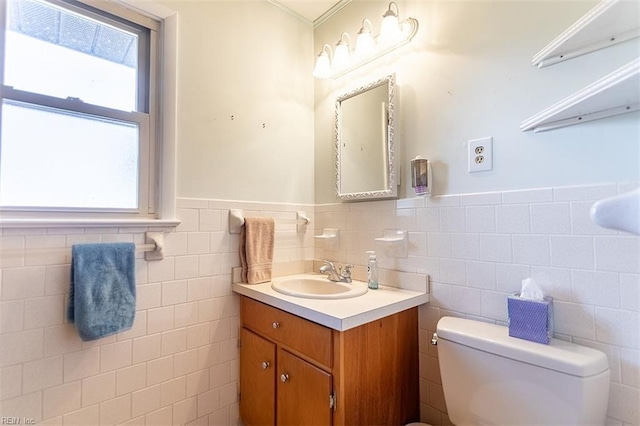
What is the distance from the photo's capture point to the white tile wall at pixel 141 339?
101cm

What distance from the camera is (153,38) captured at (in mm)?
1369

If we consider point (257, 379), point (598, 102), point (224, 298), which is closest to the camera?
point (598, 102)

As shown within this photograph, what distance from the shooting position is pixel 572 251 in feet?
3.02

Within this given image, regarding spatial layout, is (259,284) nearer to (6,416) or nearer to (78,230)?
(78,230)

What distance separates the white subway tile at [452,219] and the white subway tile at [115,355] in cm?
141

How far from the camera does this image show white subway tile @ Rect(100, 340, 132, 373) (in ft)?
3.80

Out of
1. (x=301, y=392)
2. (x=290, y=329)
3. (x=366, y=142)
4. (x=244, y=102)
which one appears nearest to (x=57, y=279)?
(x=290, y=329)

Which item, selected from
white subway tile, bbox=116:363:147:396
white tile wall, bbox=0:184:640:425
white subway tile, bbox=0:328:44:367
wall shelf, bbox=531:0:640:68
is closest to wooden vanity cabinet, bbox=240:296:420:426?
white tile wall, bbox=0:184:640:425

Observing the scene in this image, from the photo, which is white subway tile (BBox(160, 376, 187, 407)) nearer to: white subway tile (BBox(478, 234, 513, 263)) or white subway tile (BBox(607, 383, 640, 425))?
white subway tile (BBox(478, 234, 513, 263))

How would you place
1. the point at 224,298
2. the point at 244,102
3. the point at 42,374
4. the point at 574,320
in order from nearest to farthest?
the point at 574,320 < the point at 42,374 < the point at 224,298 < the point at 244,102

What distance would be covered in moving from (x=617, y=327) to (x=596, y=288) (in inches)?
4.5

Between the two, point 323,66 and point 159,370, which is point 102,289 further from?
point 323,66

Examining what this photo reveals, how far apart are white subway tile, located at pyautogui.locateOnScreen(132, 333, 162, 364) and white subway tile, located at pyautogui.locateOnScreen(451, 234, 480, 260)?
1.32 m

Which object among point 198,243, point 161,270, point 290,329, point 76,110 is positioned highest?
point 76,110
